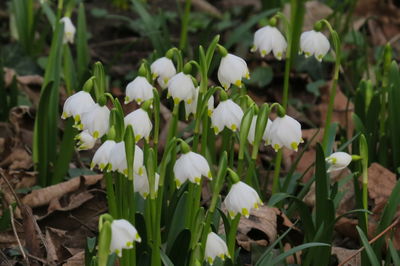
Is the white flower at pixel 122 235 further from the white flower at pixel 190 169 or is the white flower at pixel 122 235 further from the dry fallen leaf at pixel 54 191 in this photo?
the dry fallen leaf at pixel 54 191

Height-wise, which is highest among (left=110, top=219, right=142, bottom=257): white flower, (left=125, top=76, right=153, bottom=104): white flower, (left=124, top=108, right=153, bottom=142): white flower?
(left=125, top=76, right=153, bottom=104): white flower

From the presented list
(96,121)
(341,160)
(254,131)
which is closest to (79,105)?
(96,121)

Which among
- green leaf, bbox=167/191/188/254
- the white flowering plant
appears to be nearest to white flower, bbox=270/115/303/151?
the white flowering plant

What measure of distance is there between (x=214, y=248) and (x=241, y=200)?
16 centimetres

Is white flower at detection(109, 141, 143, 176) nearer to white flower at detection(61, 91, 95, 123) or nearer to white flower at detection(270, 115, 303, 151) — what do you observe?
white flower at detection(61, 91, 95, 123)

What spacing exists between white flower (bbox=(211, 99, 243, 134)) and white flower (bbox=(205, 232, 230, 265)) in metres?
0.26

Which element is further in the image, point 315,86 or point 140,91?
point 315,86

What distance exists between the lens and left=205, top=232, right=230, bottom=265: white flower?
1.95 metres

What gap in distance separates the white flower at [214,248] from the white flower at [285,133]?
27 centimetres

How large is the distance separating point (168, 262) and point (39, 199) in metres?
0.95

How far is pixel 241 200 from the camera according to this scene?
1861mm

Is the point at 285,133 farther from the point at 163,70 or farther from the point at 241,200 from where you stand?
the point at 163,70

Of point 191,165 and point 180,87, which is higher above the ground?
point 180,87

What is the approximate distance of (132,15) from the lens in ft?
16.1
